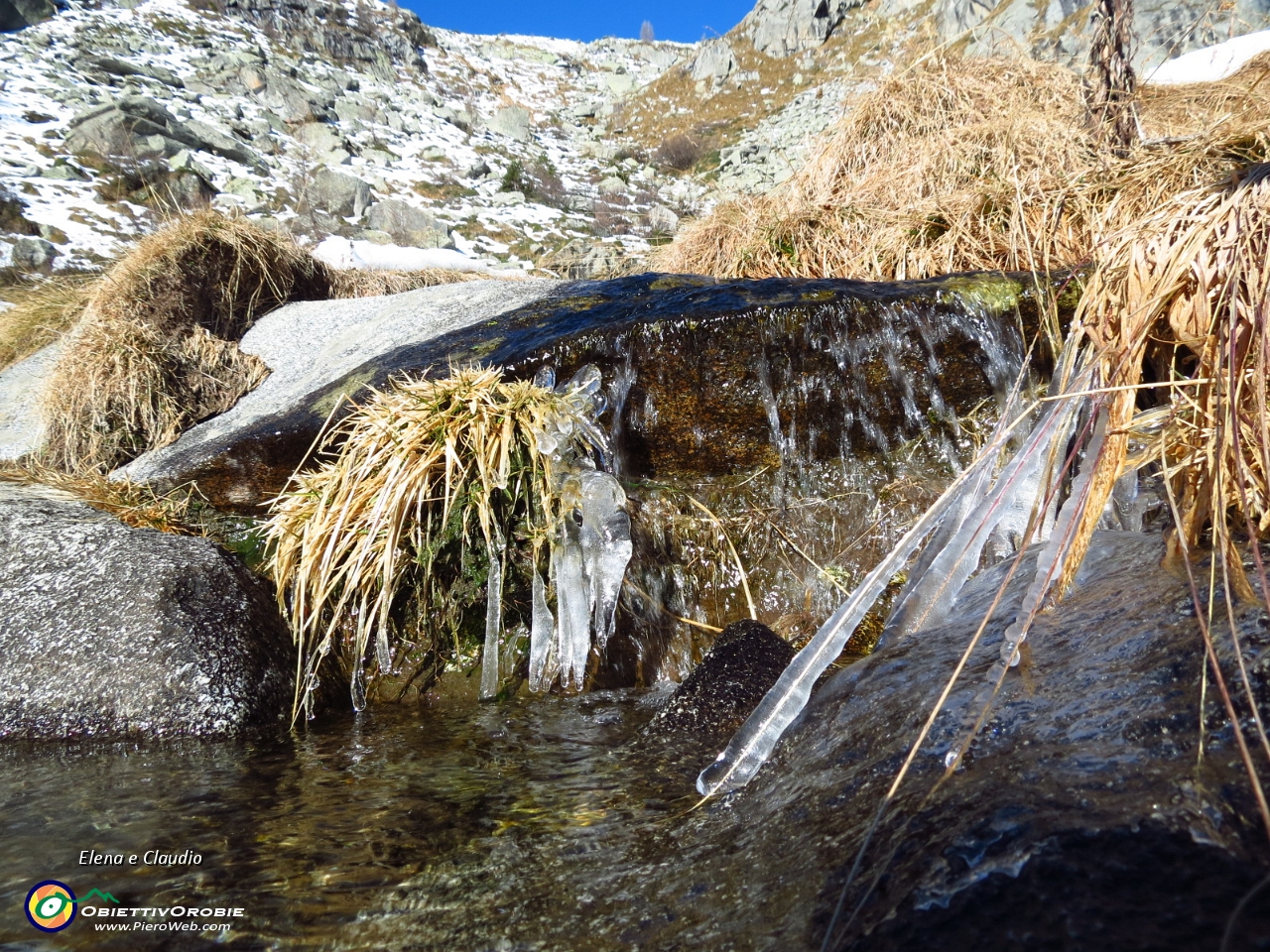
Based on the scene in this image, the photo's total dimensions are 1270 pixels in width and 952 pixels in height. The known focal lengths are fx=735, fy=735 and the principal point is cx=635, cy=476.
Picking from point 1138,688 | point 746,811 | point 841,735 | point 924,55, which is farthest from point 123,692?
point 924,55

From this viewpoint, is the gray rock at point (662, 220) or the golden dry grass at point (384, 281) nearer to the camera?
the golden dry grass at point (384, 281)

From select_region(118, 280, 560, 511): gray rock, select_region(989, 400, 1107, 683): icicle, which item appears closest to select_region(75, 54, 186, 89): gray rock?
select_region(118, 280, 560, 511): gray rock

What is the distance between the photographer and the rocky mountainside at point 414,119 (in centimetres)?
1383

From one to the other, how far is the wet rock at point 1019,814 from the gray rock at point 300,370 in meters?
3.17

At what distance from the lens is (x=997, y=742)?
1.21 meters

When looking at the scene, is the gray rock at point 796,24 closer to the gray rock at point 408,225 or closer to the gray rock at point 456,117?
the gray rock at point 456,117

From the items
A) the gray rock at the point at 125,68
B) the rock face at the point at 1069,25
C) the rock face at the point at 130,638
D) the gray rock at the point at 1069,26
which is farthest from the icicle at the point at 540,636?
the gray rock at the point at 125,68

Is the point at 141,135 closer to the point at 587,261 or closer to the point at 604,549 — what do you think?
the point at 587,261

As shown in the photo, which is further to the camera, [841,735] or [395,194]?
[395,194]

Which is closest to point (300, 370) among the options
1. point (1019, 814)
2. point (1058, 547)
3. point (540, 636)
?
point (540, 636)

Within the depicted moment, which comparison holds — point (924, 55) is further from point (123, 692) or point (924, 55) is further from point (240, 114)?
point (240, 114)

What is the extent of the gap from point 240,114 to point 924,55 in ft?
77.5

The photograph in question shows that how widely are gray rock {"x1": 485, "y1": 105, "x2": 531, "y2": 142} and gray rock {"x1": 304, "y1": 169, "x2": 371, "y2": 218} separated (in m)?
11.9

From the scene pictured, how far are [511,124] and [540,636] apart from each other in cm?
3120
